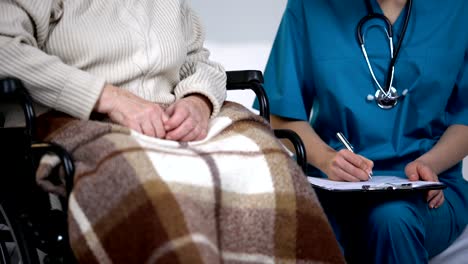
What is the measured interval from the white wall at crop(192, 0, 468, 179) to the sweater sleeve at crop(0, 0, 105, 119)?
112 cm

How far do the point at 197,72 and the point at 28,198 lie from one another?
0.38 meters

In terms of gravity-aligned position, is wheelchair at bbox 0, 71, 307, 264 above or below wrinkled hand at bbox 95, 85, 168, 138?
below

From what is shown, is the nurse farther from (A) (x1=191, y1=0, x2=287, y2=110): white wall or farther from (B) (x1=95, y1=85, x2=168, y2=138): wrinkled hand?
(A) (x1=191, y1=0, x2=287, y2=110): white wall

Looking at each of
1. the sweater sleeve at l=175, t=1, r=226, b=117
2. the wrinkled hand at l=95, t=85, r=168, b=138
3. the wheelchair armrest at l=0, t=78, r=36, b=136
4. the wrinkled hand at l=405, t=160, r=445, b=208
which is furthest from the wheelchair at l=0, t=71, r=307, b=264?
the wrinkled hand at l=405, t=160, r=445, b=208

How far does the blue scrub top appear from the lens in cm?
139

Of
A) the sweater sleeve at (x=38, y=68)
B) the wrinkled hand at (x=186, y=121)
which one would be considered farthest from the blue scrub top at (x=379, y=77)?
the sweater sleeve at (x=38, y=68)

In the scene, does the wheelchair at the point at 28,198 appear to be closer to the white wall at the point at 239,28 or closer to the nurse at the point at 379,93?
the nurse at the point at 379,93

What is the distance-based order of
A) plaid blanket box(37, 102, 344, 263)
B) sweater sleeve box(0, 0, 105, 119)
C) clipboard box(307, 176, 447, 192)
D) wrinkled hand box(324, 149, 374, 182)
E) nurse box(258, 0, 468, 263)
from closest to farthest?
plaid blanket box(37, 102, 344, 263) < sweater sleeve box(0, 0, 105, 119) < clipboard box(307, 176, 447, 192) < wrinkled hand box(324, 149, 374, 182) < nurse box(258, 0, 468, 263)

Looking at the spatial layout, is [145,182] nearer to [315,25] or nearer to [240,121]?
[240,121]

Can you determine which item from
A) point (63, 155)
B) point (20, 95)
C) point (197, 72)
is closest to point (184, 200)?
point (63, 155)

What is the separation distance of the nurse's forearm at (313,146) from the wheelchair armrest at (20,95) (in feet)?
2.13

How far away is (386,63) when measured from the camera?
4.58ft

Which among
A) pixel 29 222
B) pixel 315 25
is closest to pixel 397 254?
pixel 315 25

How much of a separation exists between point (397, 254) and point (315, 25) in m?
0.55
